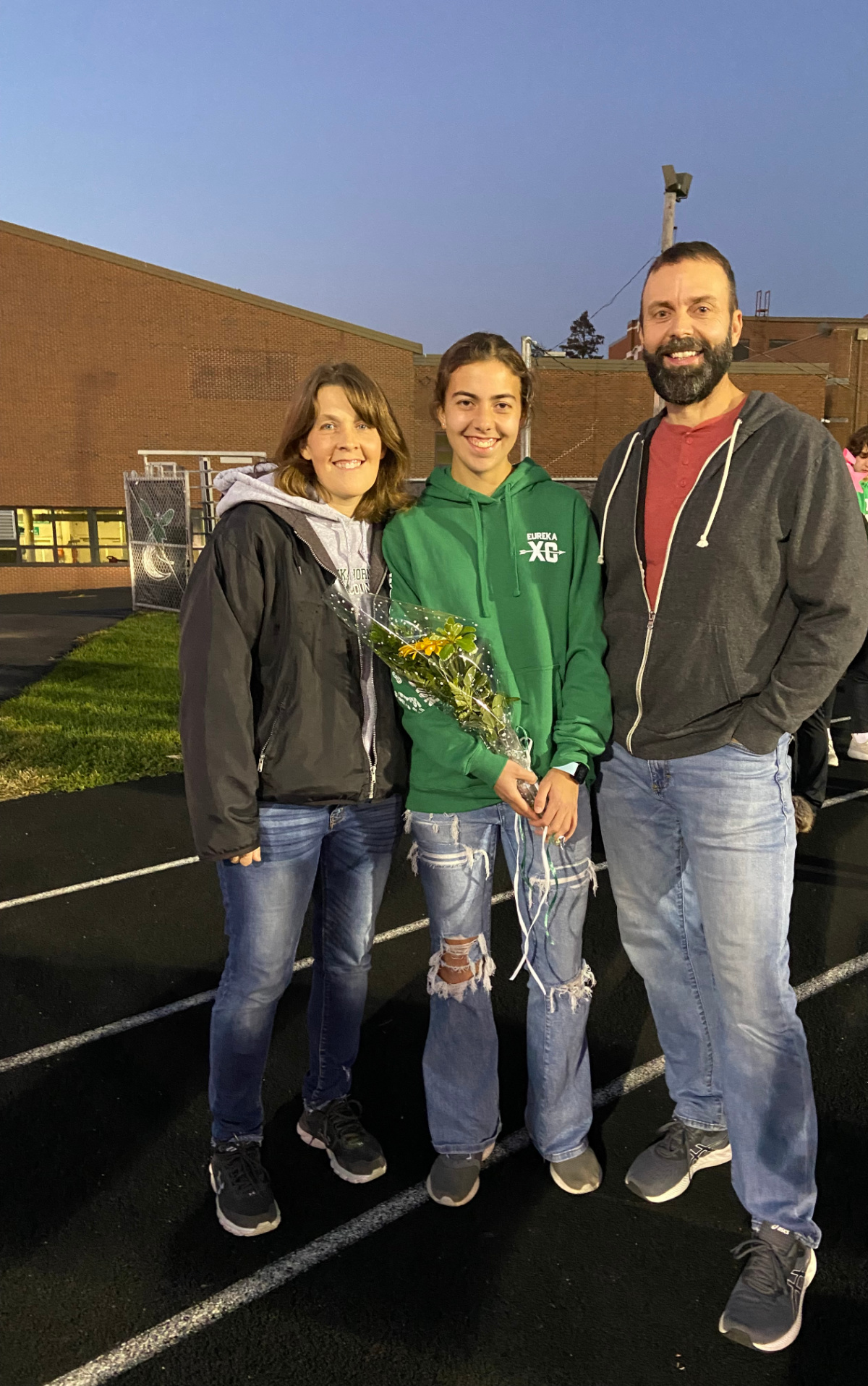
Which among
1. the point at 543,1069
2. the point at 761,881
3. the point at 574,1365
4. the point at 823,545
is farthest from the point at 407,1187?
the point at 823,545

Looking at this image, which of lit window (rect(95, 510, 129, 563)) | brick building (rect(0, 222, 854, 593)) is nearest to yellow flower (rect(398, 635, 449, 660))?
brick building (rect(0, 222, 854, 593))

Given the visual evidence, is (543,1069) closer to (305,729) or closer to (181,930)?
(305,729)

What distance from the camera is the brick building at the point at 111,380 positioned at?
2947 centimetres

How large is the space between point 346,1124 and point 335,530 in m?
1.88

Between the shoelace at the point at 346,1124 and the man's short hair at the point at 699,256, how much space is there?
2.56 metres

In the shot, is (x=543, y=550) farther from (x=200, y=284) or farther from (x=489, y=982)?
(x=200, y=284)

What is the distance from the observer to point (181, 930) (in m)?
4.96

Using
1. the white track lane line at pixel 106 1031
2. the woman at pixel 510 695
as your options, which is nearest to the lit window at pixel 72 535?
the white track lane line at pixel 106 1031

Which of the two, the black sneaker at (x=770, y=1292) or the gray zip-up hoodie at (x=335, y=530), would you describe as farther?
the gray zip-up hoodie at (x=335, y=530)

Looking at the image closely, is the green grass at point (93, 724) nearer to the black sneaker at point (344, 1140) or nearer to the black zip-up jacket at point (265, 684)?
the black sneaker at point (344, 1140)

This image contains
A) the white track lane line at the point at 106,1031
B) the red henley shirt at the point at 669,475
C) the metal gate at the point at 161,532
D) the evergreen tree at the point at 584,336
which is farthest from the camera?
the evergreen tree at the point at 584,336

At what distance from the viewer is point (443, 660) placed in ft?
8.25

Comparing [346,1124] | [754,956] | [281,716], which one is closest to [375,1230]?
[346,1124]

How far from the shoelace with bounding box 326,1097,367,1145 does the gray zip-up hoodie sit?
1.26m
